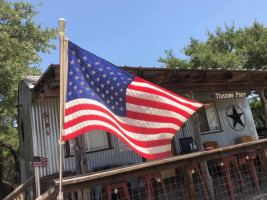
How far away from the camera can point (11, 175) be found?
20531 millimetres

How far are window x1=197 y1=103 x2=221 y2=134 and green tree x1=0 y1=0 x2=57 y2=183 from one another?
27.3 feet

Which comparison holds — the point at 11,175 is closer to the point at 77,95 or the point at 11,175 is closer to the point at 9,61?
the point at 9,61

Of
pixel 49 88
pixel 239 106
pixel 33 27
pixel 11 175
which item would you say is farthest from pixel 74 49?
pixel 11 175

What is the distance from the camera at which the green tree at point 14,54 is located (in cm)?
1138

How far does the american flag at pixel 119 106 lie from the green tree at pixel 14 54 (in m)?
8.67

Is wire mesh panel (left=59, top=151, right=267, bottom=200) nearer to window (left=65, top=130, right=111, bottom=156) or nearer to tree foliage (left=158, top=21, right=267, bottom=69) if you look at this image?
window (left=65, top=130, right=111, bottom=156)

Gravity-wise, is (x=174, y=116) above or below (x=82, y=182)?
above

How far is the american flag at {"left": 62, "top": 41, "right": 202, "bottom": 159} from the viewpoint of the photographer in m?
2.95

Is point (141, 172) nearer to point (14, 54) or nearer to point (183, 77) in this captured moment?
point (183, 77)

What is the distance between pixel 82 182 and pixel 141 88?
1552 mm

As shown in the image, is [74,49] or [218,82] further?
→ [218,82]

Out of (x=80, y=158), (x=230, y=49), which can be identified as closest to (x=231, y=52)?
(x=230, y=49)

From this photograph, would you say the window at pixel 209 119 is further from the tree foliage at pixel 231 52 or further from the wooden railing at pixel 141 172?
the tree foliage at pixel 231 52

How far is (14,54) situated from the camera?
38.8 feet
